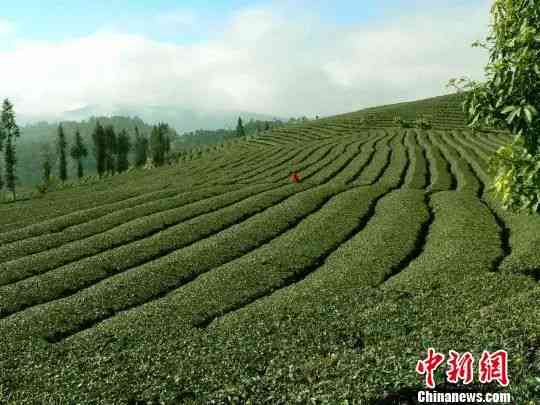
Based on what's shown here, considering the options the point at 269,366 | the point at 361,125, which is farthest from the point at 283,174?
the point at 361,125

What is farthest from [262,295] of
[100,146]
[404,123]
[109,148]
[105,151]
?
[109,148]

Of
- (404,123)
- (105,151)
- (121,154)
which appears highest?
(404,123)

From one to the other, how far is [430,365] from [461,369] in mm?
704

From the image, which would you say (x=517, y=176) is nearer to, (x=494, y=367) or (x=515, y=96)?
(x=515, y=96)

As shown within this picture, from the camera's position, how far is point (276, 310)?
69.1ft

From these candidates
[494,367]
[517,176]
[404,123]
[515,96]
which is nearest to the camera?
[494,367]

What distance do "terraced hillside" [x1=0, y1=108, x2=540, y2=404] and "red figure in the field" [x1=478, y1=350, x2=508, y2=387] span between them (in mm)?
232

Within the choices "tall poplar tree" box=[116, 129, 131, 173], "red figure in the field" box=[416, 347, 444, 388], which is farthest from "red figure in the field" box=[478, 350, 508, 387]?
"tall poplar tree" box=[116, 129, 131, 173]

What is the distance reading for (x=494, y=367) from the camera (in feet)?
38.7

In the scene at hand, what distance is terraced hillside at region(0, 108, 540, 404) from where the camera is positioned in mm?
13961

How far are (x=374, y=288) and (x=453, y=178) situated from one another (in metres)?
43.2

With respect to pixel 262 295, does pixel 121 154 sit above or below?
above

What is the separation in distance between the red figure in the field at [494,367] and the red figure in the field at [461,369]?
0.82 feet

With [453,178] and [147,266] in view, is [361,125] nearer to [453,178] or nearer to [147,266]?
[453,178]
